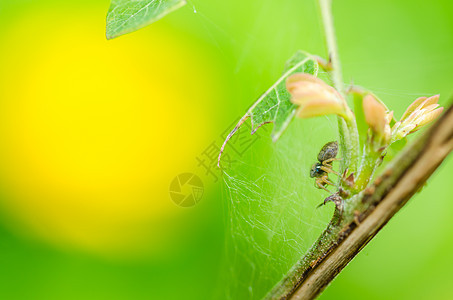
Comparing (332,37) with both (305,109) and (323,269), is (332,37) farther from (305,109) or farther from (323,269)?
(323,269)

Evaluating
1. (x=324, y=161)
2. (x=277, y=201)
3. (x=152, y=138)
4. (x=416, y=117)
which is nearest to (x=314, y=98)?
(x=416, y=117)

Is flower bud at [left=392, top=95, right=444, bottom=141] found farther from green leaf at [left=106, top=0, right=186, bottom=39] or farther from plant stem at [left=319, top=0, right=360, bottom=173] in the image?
green leaf at [left=106, top=0, right=186, bottom=39]

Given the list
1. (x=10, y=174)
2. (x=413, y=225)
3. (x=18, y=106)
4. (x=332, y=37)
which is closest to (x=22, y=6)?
(x=18, y=106)

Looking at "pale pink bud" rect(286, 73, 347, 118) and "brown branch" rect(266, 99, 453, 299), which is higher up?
"pale pink bud" rect(286, 73, 347, 118)

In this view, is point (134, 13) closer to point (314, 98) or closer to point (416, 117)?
point (314, 98)

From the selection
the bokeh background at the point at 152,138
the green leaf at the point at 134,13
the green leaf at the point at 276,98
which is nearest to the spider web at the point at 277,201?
the bokeh background at the point at 152,138

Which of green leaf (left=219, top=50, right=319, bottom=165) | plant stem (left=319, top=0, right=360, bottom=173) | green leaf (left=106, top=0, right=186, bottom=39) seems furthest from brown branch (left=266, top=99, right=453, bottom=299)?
green leaf (left=106, top=0, right=186, bottom=39)
